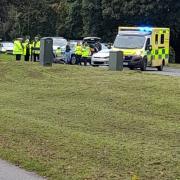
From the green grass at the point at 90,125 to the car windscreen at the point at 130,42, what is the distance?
10720mm

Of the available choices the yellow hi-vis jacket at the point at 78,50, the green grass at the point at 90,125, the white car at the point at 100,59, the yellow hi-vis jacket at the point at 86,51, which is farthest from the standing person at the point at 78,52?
the green grass at the point at 90,125

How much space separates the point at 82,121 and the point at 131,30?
21.0 metres

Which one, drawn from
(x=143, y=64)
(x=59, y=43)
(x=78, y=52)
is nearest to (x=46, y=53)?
(x=143, y=64)

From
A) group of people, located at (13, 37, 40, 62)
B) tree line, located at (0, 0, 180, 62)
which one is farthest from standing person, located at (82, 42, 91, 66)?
tree line, located at (0, 0, 180, 62)

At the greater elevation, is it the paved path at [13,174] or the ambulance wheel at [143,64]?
the ambulance wheel at [143,64]

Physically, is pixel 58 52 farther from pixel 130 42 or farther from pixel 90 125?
pixel 90 125

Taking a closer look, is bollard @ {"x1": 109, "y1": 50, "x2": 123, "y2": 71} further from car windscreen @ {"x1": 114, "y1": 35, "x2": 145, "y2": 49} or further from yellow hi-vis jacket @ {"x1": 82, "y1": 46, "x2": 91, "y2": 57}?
yellow hi-vis jacket @ {"x1": 82, "y1": 46, "x2": 91, "y2": 57}

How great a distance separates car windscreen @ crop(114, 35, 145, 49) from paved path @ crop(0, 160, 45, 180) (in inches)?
925

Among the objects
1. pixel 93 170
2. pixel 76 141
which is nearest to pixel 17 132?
pixel 76 141

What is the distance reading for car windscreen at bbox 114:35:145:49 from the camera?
1198 inches

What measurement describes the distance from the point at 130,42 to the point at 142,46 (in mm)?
820

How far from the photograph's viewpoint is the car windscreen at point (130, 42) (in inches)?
1198

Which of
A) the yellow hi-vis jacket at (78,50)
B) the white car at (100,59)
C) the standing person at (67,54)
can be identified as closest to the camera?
the white car at (100,59)

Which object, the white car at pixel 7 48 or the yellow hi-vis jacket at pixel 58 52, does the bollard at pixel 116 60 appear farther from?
the white car at pixel 7 48
